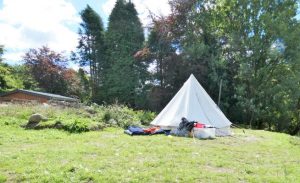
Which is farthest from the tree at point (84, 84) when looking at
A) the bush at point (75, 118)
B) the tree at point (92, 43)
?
the bush at point (75, 118)

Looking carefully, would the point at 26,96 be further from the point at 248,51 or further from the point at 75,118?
the point at 248,51

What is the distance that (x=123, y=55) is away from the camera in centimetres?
3141

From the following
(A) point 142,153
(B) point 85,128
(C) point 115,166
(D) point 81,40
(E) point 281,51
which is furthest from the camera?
(D) point 81,40

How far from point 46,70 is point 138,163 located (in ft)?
97.1

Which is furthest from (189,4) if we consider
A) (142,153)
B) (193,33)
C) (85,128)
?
(142,153)

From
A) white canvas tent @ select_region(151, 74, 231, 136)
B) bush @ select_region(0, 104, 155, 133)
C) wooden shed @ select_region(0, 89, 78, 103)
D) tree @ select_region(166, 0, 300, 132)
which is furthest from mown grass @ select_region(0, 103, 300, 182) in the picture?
wooden shed @ select_region(0, 89, 78, 103)

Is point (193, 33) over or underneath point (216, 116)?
over

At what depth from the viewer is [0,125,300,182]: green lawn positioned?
5793 mm

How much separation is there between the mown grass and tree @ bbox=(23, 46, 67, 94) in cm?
2555

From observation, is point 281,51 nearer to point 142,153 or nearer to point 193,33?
point 193,33

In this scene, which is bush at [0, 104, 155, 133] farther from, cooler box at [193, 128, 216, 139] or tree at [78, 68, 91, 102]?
tree at [78, 68, 91, 102]

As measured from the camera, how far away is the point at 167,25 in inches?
1029

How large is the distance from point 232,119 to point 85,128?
14.8 meters

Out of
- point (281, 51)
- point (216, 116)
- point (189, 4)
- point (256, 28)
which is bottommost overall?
point (216, 116)
